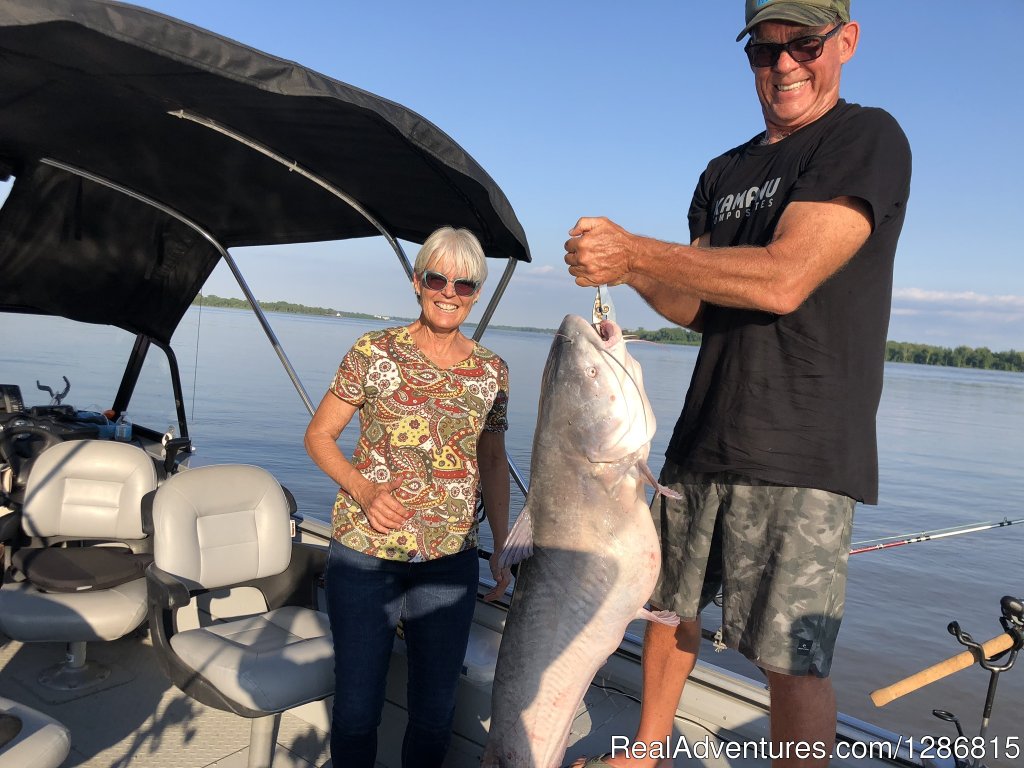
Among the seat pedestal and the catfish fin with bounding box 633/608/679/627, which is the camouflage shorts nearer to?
the catfish fin with bounding box 633/608/679/627

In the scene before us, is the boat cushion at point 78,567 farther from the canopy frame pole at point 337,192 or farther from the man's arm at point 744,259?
the man's arm at point 744,259

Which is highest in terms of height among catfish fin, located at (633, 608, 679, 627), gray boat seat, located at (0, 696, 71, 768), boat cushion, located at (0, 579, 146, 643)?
catfish fin, located at (633, 608, 679, 627)

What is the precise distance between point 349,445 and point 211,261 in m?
9.84

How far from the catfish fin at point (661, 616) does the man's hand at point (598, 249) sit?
1059 millimetres

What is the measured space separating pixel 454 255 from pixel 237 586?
90.3 inches

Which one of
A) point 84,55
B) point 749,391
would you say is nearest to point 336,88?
point 84,55

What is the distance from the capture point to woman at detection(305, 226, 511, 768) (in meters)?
2.57

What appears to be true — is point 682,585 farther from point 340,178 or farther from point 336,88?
point 340,178

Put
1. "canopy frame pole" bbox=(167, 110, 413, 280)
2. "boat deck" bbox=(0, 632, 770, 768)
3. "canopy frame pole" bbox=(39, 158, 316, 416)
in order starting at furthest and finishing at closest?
"canopy frame pole" bbox=(39, 158, 316, 416) < "canopy frame pole" bbox=(167, 110, 413, 280) < "boat deck" bbox=(0, 632, 770, 768)

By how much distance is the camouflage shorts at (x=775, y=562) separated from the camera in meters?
2.14

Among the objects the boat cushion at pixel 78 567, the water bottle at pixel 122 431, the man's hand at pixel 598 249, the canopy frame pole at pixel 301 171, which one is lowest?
the boat cushion at pixel 78 567

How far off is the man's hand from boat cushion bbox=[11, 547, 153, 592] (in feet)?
11.4

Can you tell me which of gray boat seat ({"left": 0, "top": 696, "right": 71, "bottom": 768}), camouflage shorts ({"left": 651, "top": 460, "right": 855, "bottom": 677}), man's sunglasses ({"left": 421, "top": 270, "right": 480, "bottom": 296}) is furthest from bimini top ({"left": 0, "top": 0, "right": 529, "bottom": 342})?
gray boat seat ({"left": 0, "top": 696, "right": 71, "bottom": 768})

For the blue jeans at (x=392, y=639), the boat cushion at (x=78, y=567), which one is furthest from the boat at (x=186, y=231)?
the blue jeans at (x=392, y=639)
